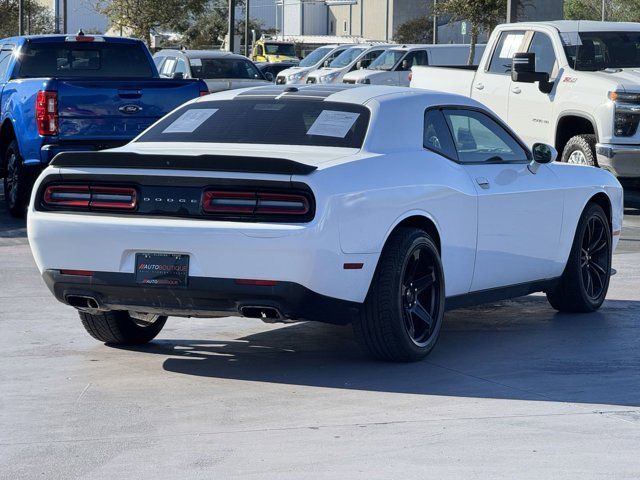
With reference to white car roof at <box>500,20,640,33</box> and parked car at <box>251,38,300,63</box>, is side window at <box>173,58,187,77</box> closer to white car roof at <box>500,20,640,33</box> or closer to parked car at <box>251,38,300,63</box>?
white car roof at <box>500,20,640,33</box>

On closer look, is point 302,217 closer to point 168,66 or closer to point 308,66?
point 168,66

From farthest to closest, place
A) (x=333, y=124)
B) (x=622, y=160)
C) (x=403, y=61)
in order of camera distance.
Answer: (x=403, y=61) → (x=622, y=160) → (x=333, y=124)

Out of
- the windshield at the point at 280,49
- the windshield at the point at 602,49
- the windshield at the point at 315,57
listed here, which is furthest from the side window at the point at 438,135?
the windshield at the point at 280,49

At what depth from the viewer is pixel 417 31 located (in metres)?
79.6

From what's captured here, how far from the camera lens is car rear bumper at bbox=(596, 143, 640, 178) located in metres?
15.1

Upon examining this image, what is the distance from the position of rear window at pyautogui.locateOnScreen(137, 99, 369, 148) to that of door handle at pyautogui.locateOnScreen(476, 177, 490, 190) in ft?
2.78

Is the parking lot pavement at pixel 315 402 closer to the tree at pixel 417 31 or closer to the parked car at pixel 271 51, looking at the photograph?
the parked car at pixel 271 51

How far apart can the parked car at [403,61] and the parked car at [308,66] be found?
4.39 meters

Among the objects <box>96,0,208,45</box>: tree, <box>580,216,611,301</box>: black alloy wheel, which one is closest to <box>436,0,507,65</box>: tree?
<box>96,0,208,45</box>: tree

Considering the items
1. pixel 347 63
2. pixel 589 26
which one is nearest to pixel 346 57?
pixel 347 63

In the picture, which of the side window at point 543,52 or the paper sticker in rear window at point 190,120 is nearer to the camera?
the paper sticker in rear window at point 190,120

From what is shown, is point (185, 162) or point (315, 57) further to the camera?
point (315, 57)

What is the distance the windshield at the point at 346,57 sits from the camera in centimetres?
3744

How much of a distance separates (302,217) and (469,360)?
5.10 feet
